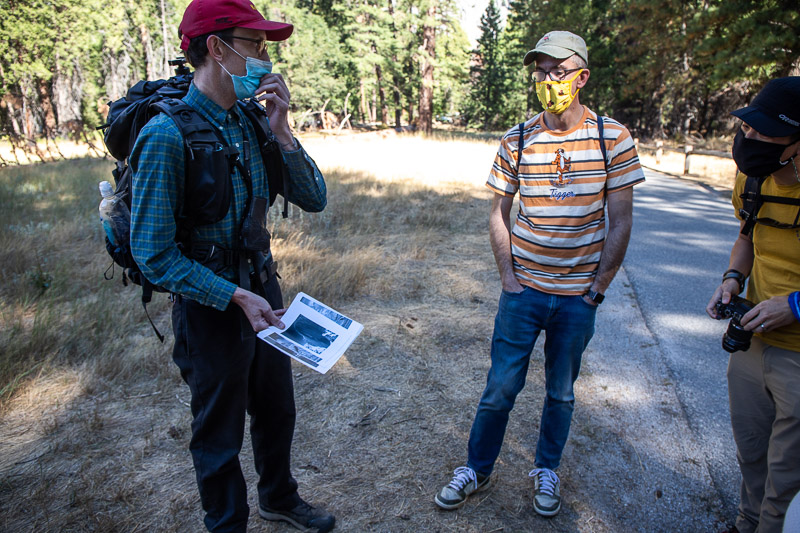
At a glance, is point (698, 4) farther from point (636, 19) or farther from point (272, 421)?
point (272, 421)

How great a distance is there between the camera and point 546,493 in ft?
8.87

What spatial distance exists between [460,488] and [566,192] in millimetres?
1654

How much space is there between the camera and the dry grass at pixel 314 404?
2.73m

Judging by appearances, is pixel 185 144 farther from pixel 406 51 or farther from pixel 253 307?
pixel 406 51

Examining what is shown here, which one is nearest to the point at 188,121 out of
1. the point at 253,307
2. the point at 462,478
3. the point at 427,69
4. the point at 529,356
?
the point at 253,307

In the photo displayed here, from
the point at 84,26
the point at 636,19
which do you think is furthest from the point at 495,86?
the point at 84,26

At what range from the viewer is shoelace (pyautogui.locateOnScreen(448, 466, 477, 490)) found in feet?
9.00

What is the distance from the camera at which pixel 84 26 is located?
2738cm

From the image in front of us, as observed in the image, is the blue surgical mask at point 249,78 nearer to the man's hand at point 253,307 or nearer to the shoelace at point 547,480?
the man's hand at point 253,307

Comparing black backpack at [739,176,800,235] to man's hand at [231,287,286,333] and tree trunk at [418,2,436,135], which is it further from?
tree trunk at [418,2,436,135]

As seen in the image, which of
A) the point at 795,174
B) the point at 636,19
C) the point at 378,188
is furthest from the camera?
the point at 636,19

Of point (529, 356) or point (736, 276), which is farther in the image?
point (529, 356)

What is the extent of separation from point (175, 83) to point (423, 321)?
3400mm

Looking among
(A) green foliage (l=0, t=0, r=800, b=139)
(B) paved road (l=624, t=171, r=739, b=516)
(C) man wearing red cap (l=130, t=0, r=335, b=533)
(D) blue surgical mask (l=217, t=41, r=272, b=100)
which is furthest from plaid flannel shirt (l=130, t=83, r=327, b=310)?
(A) green foliage (l=0, t=0, r=800, b=139)
